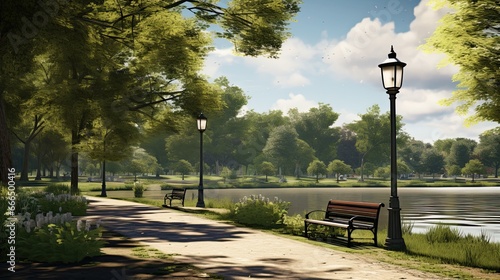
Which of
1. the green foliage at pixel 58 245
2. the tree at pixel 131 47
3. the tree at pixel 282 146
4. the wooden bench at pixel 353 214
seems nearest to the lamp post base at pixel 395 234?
the wooden bench at pixel 353 214

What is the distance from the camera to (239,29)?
19016 mm

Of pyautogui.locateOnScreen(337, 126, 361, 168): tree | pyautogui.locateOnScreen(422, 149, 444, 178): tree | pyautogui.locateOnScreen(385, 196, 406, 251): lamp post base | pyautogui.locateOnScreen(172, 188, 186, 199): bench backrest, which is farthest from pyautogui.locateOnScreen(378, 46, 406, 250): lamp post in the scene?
pyautogui.locateOnScreen(337, 126, 361, 168): tree

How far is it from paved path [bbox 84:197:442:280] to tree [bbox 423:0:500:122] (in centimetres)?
1145

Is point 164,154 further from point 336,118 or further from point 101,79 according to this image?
point 101,79

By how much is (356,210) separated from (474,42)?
10509mm

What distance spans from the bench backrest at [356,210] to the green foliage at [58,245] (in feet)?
19.5

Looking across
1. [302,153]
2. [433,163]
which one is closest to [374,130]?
[302,153]

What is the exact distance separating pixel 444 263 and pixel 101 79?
2471 cm

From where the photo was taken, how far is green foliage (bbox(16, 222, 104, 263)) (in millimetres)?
8414

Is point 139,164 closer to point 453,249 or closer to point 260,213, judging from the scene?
point 260,213

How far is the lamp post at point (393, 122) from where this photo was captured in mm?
10836

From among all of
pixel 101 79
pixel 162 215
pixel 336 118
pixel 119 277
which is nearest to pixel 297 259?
pixel 119 277

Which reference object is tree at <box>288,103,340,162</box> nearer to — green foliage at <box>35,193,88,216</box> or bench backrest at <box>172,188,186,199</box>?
bench backrest at <box>172,188,186,199</box>

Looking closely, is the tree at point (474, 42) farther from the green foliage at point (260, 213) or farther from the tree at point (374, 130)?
the tree at point (374, 130)
